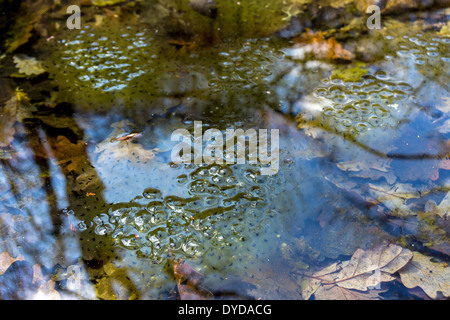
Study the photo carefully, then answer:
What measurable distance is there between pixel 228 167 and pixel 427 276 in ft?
3.46

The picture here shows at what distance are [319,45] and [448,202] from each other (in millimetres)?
1516

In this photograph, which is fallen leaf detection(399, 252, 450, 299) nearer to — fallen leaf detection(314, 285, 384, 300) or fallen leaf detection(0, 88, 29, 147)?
fallen leaf detection(314, 285, 384, 300)

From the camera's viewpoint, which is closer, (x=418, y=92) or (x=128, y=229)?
(x=128, y=229)

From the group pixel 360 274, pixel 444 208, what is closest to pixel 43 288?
pixel 360 274

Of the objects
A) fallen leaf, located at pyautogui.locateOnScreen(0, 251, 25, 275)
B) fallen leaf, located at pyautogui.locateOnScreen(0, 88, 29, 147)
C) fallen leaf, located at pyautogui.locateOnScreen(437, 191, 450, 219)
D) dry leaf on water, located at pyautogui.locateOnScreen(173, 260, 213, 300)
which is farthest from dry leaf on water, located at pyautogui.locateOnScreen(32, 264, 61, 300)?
fallen leaf, located at pyautogui.locateOnScreen(437, 191, 450, 219)

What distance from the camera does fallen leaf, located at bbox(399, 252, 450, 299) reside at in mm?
1501

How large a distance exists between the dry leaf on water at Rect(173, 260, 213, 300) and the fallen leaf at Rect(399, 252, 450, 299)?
86cm

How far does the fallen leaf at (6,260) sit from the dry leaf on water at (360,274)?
1325 millimetres

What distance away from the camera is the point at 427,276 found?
1531mm

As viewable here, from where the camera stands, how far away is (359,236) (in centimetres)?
168

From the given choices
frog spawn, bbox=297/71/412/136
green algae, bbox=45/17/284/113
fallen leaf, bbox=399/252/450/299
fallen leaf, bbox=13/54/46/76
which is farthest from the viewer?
fallen leaf, bbox=13/54/46/76
